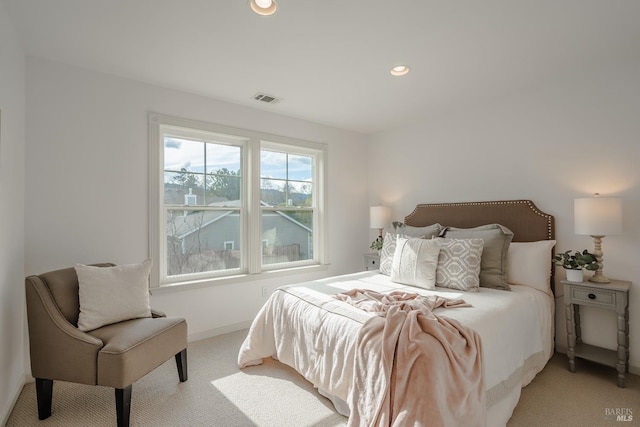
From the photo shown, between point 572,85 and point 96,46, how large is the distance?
393 cm

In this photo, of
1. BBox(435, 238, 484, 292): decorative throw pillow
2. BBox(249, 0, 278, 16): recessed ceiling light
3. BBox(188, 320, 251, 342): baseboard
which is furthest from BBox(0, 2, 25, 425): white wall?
BBox(435, 238, 484, 292): decorative throw pillow

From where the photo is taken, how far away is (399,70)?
2703mm

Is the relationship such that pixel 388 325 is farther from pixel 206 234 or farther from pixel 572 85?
pixel 572 85

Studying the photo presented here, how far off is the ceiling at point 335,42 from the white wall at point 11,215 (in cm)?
26

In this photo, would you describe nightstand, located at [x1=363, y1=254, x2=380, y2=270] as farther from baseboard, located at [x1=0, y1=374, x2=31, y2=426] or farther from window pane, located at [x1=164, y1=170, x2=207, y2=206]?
baseboard, located at [x1=0, y1=374, x2=31, y2=426]

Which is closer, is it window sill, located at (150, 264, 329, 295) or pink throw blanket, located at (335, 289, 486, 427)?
pink throw blanket, located at (335, 289, 486, 427)

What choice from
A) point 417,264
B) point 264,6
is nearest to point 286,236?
point 417,264

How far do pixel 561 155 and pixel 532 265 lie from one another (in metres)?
1.06

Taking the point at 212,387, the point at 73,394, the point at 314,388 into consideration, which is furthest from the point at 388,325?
the point at 73,394

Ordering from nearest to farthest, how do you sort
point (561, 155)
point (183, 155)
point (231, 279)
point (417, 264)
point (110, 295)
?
point (110, 295), point (417, 264), point (561, 155), point (183, 155), point (231, 279)

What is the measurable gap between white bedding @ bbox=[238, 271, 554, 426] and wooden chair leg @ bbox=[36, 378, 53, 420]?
1227mm

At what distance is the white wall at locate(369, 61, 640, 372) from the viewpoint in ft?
8.42

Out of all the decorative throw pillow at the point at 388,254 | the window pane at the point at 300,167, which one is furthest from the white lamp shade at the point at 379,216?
the window pane at the point at 300,167

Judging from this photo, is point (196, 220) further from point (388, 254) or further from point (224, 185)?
point (388, 254)
